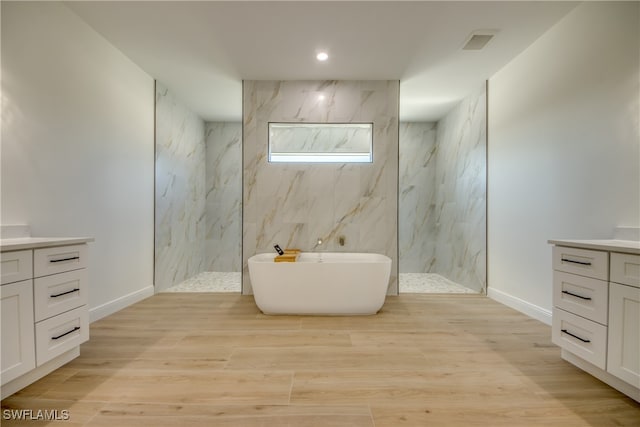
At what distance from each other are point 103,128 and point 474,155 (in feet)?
14.0

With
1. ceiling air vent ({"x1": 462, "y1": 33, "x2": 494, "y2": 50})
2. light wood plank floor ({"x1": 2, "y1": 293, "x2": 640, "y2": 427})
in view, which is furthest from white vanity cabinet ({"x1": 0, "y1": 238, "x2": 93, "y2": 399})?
ceiling air vent ({"x1": 462, "y1": 33, "x2": 494, "y2": 50})

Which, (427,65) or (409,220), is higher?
(427,65)

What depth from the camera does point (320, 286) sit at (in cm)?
279

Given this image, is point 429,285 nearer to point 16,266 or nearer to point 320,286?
point 320,286

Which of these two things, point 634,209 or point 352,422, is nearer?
point 352,422

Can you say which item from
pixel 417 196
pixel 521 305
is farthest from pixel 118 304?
pixel 417 196

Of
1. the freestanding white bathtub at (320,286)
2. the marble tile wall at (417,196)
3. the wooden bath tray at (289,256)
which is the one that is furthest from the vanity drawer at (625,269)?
the marble tile wall at (417,196)

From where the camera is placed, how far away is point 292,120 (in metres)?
3.63

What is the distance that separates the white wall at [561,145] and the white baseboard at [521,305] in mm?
11

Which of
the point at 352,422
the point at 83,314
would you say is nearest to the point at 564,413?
the point at 352,422

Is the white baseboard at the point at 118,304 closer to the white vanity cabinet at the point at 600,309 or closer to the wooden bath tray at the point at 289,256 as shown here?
the wooden bath tray at the point at 289,256

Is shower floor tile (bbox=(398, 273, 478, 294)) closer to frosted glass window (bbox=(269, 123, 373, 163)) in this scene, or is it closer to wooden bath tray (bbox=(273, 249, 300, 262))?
wooden bath tray (bbox=(273, 249, 300, 262))

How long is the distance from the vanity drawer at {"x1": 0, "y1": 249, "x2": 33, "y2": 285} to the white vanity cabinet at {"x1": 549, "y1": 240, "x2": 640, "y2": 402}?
3111mm

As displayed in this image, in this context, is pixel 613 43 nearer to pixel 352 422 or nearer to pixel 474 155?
pixel 474 155
